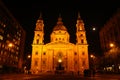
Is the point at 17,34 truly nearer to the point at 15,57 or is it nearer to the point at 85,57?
the point at 15,57

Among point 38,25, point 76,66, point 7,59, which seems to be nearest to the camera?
point 7,59

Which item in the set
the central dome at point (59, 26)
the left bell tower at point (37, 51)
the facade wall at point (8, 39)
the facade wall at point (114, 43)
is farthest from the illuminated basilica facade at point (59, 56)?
the central dome at point (59, 26)

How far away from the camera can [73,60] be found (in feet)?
210

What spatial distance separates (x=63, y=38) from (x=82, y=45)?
1161 cm

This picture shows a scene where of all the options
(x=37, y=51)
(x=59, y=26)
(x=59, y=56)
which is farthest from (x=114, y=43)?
(x=59, y=26)

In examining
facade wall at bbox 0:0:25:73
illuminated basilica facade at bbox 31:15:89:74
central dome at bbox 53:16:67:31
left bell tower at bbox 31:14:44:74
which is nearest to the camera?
facade wall at bbox 0:0:25:73

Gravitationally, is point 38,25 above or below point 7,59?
above

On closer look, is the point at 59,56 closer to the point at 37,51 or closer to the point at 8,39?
the point at 37,51

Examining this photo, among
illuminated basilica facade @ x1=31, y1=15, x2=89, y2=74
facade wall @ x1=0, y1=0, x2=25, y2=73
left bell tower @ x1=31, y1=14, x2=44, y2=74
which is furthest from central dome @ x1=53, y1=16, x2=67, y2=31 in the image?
facade wall @ x1=0, y1=0, x2=25, y2=73

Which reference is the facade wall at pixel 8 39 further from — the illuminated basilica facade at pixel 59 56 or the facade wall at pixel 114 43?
the facade wall at pixel 114 43

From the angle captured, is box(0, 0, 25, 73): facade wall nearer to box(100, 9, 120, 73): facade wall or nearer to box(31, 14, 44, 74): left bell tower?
box(31, 14, 44, 74): left bell tower

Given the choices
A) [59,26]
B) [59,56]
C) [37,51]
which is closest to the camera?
[59,56]

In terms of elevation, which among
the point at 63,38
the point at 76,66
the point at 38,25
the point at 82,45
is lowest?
the point at 76,66

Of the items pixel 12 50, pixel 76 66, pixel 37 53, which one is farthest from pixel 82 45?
pixel 12 50
